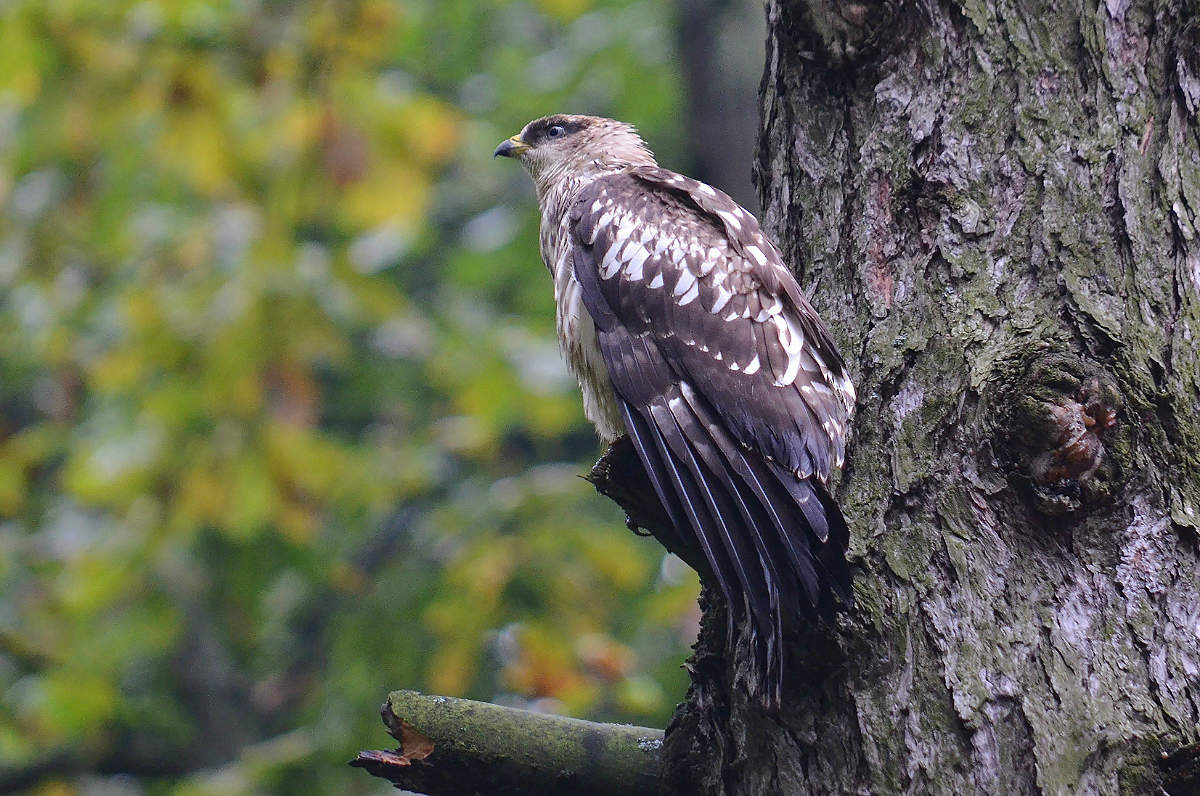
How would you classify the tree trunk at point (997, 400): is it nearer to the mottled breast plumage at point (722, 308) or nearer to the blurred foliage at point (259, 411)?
the mottled breast plumage at point (722, 308)

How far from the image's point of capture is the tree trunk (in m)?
2.22

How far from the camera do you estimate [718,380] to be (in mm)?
2955

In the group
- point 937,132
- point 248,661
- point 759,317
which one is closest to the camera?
point 937,132

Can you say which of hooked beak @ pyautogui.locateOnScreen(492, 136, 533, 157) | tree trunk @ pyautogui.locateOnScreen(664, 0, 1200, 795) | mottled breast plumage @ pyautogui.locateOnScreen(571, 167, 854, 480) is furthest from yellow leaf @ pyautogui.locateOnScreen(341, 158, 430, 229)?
tree trunk @ pyautogui.locateOnScreen(664, 0, 1200, 795)

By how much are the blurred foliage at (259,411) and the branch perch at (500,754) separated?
8.18ft

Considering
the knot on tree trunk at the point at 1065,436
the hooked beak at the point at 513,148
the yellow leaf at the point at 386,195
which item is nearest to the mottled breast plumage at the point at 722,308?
the knot on tree trunk at the point at 1065,436

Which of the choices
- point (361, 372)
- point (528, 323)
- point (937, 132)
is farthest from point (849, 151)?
point (361, 372)

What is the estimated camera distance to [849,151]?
283 cm

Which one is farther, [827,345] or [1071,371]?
[827,345]

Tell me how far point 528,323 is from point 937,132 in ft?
15.3

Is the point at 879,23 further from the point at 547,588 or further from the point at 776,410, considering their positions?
the point at 547,588

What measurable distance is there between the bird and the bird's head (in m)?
0.42

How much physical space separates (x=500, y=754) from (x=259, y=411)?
391cm

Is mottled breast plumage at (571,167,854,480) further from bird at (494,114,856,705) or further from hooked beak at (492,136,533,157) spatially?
hooked beak at (492,136,533,157)
